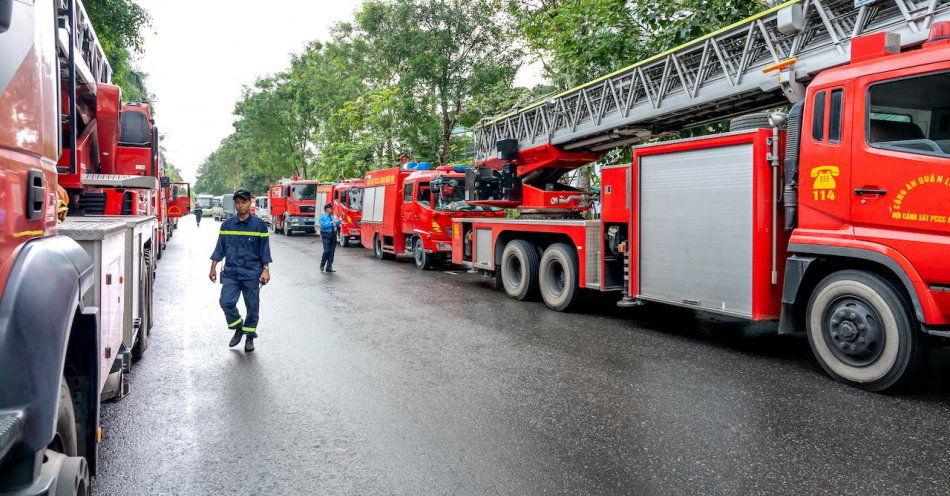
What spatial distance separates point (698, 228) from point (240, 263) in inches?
191

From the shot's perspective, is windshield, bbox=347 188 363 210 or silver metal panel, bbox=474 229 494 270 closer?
silver metal panel, bbox=474 229 494 270

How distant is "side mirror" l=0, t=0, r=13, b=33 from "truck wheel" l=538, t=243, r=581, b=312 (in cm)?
783

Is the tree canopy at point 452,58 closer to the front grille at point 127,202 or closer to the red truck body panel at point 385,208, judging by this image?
the red truck body panel at point 385,208

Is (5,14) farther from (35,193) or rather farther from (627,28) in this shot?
(627,28)

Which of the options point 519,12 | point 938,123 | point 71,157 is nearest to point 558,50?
point 519,12

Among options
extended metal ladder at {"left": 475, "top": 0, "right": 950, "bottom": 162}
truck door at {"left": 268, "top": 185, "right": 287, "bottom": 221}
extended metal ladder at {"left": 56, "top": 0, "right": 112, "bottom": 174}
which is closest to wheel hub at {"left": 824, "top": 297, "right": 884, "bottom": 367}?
extended metal ladder at {"left": 475, "top": 0, "right": 950, "bottom": 162}

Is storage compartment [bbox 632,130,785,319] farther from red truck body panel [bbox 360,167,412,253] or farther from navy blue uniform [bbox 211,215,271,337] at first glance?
red truck body panel [bbox 360,167,412,253]

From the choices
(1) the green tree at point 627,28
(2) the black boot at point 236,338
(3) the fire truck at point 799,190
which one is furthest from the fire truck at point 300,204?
(2) the black boot at point 236,338

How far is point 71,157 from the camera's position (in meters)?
3.38

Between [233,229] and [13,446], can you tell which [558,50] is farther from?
[13,446]

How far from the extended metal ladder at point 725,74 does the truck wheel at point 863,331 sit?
223cm

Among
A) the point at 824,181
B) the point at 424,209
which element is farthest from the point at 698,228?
the point at 424,209

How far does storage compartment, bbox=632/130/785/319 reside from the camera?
6.37 m

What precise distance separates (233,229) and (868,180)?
599 centimetres
